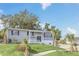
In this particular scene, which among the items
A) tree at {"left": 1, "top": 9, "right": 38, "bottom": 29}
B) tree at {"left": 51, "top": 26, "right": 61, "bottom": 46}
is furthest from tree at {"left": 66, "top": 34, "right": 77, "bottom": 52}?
tree at {"left": 1, "top": 9, "right": 38, "bottom": 29}

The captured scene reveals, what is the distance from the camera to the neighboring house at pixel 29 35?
9.03 ft

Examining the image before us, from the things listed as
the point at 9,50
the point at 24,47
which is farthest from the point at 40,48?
the point at 9,50

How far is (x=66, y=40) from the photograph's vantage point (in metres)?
2.77

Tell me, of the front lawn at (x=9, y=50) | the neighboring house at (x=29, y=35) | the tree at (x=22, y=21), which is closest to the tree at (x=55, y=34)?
the neighboring house at (x=29, y=35)

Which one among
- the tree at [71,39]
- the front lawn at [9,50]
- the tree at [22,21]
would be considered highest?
the tree at [22,21]

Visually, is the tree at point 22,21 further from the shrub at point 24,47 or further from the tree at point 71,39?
the tree at point 71,39

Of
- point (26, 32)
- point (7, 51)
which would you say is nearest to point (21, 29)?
point (26, 32)

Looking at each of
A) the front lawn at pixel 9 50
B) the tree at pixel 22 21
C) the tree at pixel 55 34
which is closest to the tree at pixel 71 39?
the tree at pixel 55 34

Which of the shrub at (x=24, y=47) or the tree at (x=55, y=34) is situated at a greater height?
the tree at (x=55, y=34)

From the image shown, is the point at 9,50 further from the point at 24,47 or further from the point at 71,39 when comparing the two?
the point at 71,39

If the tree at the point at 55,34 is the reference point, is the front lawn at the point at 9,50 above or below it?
below

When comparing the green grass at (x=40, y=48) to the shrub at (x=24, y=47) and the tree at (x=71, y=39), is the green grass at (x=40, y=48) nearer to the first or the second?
the shrub at (x=24, y=47)

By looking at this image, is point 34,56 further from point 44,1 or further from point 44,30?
point 44,1

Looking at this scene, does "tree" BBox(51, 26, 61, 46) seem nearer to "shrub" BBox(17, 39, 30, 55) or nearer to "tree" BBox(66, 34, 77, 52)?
"tree" BBox(66, 34, 77, 52)
